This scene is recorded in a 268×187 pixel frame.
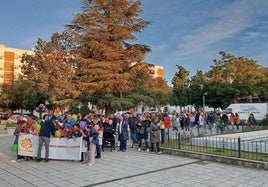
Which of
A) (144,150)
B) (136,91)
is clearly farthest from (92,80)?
(144,150)

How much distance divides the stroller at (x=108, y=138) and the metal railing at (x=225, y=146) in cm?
252

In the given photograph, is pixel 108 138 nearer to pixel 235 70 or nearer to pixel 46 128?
pixel 46 128

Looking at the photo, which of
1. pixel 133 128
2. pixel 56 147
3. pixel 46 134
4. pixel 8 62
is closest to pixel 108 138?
pixel 133 128

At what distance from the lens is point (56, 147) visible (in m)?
12.8

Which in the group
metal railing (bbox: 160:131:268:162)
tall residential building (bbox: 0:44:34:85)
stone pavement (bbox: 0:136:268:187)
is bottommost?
stone pavement (bbox: 0:136:268:187)

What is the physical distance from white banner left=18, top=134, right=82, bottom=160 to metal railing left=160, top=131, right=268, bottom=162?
15.5ft

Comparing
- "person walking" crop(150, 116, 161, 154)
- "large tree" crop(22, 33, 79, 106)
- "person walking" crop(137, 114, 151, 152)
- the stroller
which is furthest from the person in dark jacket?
"large tree" crop(22, 33, 79, 106)

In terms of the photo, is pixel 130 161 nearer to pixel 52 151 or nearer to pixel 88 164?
pixel 88 164

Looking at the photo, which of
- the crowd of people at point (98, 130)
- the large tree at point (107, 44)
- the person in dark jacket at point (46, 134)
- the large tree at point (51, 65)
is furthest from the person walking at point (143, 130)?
the large tree at point (51, 65)

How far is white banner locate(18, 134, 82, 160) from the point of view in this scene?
41.0 ft

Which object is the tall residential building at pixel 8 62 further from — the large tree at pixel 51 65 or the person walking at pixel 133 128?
the person walking at pixel 133 128

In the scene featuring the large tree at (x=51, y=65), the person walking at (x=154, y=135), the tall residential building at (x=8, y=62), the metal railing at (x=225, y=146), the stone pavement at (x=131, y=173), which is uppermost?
the tall residential building at (x=8, y=62)

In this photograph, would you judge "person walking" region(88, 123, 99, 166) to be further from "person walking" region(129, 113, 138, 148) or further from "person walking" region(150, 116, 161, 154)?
"person walking" region(129, 113, 138, 148)

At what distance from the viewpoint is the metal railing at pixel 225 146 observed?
12.5m
